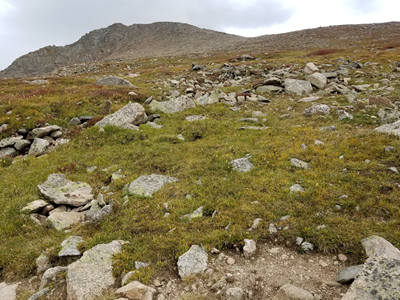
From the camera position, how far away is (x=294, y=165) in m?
12.7

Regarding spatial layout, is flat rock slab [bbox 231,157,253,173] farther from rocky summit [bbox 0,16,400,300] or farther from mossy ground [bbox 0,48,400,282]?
mossy ground [bbox 0,48,400,282]

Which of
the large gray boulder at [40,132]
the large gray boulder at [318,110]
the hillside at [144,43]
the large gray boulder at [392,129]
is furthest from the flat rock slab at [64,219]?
the hillside at [144,43]

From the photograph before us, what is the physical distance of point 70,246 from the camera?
892cm

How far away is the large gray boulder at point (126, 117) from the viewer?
2069 cm

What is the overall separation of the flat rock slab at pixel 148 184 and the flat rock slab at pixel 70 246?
10.8 ft

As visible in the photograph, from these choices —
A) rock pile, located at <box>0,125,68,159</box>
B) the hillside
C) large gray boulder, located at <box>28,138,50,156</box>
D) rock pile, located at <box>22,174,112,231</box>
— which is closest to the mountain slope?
the hillside

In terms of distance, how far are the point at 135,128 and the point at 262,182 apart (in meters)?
12.5

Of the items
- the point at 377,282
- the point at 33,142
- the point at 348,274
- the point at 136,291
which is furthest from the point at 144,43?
the point at 377,282

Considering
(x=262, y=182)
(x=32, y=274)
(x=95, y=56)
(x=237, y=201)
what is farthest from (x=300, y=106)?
(x=95, y=56)

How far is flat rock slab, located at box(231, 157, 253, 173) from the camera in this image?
13055 millimetres

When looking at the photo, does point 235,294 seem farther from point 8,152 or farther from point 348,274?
point 8,152

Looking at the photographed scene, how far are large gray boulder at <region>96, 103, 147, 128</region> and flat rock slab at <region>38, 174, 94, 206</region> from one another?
8027 millimetres

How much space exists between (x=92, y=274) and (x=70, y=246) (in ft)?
5.94

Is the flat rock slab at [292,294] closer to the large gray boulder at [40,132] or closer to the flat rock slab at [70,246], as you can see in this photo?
the flat rock slab at [70,246]
